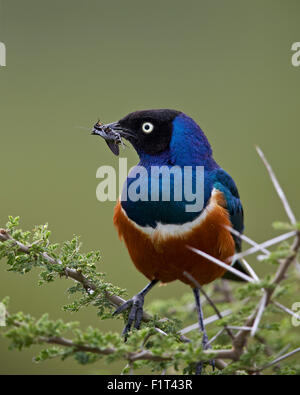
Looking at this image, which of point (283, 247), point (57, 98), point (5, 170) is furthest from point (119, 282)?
point (283, 247)

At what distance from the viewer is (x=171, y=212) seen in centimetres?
390

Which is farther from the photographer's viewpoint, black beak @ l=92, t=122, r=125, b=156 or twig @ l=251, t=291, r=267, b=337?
black beak @ l=92, t=122, r=125, b=156

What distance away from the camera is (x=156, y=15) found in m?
9.90

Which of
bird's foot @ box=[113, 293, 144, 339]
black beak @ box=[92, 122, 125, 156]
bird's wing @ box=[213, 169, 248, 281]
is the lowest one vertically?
bird's foot @ box=[113, 293, 144, 339]

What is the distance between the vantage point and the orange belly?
3.91 metres

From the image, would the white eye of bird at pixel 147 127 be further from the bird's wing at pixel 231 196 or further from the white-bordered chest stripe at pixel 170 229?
the white-bordered chest stripe at pixel 170 229

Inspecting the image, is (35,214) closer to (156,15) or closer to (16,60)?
(16,60)

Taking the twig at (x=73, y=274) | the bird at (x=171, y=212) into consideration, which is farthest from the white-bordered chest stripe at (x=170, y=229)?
the twig at (x=73, y=274)

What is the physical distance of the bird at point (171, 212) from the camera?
390 cm

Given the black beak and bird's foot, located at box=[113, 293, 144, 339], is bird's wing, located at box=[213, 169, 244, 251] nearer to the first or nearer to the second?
the black beak

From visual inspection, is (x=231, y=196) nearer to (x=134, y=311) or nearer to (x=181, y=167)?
(x=181, y=167)

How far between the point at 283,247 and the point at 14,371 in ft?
15.9

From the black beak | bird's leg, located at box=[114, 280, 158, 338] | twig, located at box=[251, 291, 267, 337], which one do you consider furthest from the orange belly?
twig, located at box=[251, 291, 267, 337]

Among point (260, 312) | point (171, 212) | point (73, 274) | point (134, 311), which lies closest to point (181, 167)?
point (171, 212)
